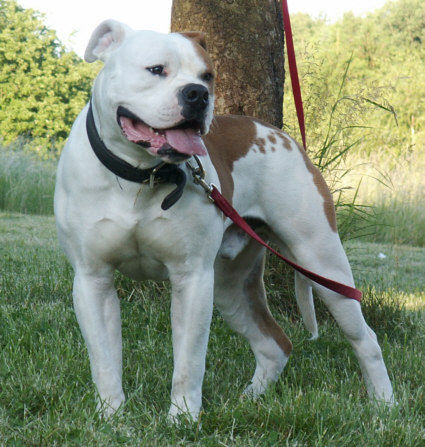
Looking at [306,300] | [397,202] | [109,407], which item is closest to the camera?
[109,407]

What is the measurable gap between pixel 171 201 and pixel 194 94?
47 centimetres

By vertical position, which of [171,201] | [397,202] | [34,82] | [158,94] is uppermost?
[158,94]

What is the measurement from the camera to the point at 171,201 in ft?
8.79

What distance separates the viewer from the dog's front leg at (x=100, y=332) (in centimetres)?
282

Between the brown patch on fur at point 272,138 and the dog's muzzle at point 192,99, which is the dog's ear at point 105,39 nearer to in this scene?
the dog's muzzle at point 192,99

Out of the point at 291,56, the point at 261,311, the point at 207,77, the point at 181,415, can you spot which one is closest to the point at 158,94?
the point at 207,77

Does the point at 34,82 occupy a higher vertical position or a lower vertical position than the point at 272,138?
lower

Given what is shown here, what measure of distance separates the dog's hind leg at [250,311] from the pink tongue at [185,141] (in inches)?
48.2

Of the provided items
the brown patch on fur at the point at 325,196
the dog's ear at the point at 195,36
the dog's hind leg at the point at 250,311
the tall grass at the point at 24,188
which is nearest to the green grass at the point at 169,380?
the dog's hind leg at the point at 250,311

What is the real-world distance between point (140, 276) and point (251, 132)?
41.0 inches

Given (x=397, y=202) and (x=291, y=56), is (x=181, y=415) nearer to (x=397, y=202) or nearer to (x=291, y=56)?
(x=291, y=56)

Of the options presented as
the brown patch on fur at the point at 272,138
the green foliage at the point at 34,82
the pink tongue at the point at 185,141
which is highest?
the pink tongue at the point at 185,141

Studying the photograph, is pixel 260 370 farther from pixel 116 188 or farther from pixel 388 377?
pixel 116 188

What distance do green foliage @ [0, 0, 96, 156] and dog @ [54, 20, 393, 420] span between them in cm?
2757
